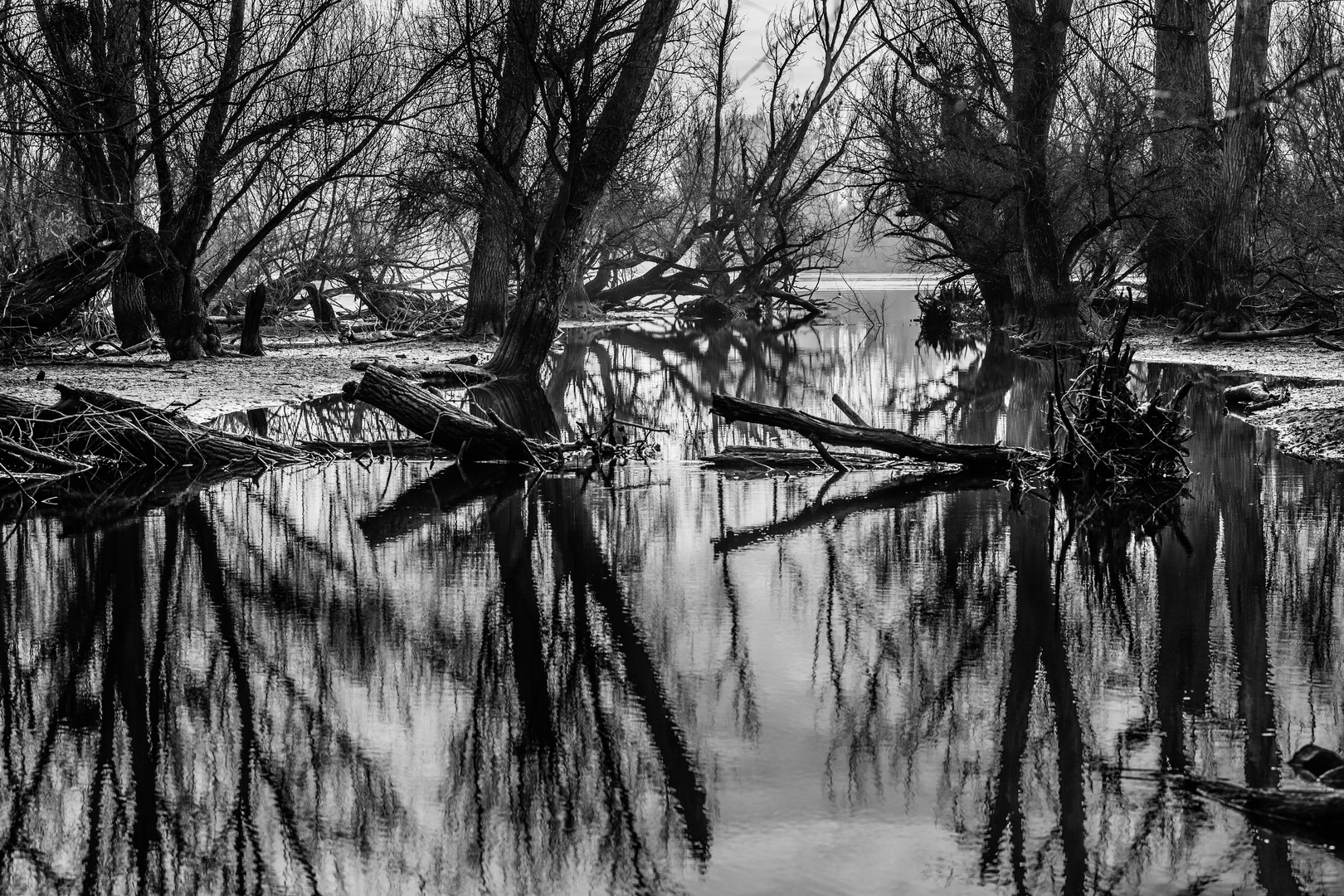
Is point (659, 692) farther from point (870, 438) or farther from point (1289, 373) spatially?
point (1289, 373)

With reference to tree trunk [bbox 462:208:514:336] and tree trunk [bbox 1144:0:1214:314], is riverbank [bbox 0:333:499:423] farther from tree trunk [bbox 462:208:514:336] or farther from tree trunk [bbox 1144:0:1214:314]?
tree trunk [bbox 1144:0:1214:314]

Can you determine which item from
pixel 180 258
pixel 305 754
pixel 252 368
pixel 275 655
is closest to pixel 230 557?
pixel 275 655

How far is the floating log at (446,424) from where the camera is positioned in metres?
10.3

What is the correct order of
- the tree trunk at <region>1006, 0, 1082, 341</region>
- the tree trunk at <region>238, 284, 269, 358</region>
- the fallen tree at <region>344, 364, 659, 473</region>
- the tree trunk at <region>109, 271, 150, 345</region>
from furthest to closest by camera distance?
→ the tree trunk at <region>1006, 0, 1082, 341</region> < the tree trunk at <region>109, 271, 150, 345</region> < the tree trunk at <region>238, 284, 269, 358</region> < the fallen tree at <region>344, 364, 659, 473</region>

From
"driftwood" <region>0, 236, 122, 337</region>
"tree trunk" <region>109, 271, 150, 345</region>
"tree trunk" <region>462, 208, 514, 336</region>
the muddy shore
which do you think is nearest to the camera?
the muddy shore

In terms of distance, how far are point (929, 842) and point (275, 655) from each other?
2.64 metres

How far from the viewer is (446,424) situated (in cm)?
1038

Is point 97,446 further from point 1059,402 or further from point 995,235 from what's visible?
point 995,235

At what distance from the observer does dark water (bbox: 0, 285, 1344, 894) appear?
3307mm

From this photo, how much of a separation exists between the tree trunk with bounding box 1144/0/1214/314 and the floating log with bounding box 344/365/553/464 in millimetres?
14251

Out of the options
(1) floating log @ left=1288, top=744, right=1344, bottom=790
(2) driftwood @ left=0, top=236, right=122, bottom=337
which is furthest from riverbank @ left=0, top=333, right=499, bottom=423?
(1) floating log @ left=1288, top=744, right=1344, bottom=790

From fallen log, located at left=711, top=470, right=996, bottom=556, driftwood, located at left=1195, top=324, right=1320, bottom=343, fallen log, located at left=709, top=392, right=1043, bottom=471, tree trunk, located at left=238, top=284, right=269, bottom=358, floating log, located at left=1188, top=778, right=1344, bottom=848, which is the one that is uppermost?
tree trunk, located at left=238, top=284, right=269, bottom=358

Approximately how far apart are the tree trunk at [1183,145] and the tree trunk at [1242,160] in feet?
1.90

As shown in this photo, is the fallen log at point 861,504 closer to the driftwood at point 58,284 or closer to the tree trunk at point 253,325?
the driftwood at point 58,284
